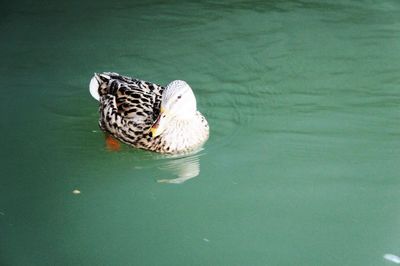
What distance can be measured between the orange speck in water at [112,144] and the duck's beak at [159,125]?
1.39 feet

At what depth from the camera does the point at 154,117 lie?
210 inches

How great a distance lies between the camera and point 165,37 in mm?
7430

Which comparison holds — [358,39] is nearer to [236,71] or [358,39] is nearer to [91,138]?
[236,71]

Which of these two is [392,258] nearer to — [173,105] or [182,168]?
[182,168]

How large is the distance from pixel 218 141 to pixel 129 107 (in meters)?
0.75

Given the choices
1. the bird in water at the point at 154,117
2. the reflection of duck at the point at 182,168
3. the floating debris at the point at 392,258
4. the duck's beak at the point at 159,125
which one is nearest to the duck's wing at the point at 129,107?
the bird in water at the point at 154,117

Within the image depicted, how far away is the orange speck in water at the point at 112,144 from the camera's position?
17.8 feet

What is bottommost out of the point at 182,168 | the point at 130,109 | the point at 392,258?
the point at 392,258

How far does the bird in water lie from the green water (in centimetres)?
13

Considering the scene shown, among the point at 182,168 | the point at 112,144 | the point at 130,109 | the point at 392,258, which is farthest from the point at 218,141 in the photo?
the point at 392,258

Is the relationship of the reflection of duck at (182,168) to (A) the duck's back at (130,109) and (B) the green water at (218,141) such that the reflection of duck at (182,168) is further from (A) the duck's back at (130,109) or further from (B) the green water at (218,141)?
(A) the duck's back at (130,109)

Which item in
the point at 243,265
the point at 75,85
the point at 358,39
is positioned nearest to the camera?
the point at 243,265

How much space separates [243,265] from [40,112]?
266cm

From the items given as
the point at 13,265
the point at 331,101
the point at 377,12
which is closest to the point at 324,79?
the point at 331,101
